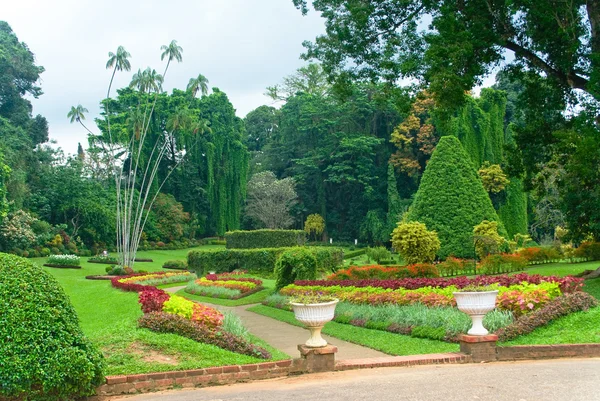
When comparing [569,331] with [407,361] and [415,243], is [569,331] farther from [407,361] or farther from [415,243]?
[415,243]

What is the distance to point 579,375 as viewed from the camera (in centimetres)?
654

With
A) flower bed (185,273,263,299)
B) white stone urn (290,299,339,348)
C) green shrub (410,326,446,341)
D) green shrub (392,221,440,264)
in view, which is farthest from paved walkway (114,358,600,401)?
green shrub (392,221,440,264)

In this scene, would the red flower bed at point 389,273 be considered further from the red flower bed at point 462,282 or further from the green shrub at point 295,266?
the red flower bed at point 462,282

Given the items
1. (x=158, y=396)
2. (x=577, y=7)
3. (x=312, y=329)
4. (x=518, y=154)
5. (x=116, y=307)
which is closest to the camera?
(x=158, y=396)

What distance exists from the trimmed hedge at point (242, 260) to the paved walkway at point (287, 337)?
12.0 meters

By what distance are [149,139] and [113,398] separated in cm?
4442

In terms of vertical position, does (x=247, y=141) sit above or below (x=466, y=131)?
above

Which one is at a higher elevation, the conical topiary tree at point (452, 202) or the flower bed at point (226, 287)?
the conical topiary tree at point (452, 202)

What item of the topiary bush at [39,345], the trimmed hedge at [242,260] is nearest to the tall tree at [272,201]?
the trimmed hedge at [242,260]

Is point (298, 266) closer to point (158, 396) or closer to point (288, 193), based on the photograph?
point (158, 396)

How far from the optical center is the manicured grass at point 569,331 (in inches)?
333

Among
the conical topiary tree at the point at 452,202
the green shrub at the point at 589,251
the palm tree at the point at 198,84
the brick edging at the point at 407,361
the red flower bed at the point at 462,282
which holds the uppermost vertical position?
the palm tree at the point at 198,84

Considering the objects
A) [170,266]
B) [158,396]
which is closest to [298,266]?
[158,396]

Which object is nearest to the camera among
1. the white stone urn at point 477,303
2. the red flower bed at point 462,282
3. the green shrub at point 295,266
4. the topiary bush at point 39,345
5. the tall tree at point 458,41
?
the topiary bush at point 39,345
